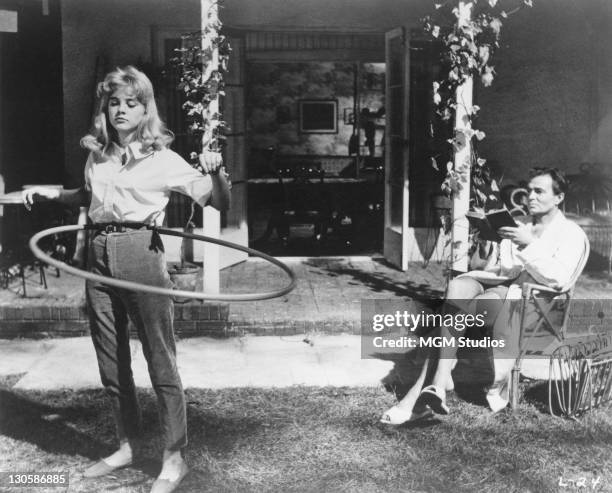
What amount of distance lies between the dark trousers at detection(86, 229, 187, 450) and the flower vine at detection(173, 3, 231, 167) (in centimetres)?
235

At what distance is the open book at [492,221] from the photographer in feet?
12.8

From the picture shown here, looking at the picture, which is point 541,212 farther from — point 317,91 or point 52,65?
point 317,91

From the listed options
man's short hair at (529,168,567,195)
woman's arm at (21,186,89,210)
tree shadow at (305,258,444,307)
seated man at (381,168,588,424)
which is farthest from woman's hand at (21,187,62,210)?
tree shadow at (305,258,444,307)

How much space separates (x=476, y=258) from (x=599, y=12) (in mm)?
2941

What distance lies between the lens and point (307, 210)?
8.87 meters

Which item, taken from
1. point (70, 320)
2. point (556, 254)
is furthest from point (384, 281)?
point (556, 254)

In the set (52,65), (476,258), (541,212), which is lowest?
(476,258)

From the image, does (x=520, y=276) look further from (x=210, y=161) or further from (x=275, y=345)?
(x=210, y=161)

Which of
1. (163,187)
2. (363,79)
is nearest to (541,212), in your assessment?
(163,187)

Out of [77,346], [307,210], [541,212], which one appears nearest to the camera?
[541,212]

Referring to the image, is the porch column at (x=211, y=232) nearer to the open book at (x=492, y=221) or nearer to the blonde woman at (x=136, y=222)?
the open book at (x=492, y=221)

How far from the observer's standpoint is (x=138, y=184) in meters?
2.99

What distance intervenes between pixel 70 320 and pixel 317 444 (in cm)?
227

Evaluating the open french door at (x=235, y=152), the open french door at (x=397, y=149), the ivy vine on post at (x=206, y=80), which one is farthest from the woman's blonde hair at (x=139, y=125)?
the open french door at (x=397, y=149)
